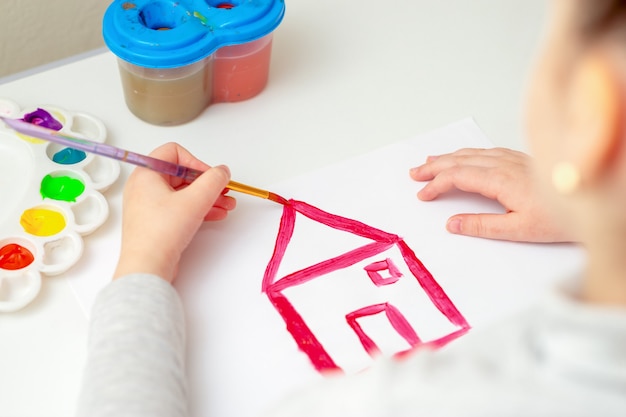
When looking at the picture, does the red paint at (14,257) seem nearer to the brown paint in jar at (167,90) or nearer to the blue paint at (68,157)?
the blue paint at (68,157)

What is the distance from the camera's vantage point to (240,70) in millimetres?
879

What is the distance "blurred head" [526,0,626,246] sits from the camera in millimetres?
352

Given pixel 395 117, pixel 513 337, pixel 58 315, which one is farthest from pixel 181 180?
pixel 513 337

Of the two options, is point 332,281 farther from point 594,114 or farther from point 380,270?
point 594,114

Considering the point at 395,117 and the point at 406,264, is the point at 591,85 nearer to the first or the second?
the point at 406,264

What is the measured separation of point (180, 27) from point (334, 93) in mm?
211

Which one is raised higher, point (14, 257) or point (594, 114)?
point (594, 114)

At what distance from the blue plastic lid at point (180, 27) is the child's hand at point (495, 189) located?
243mm

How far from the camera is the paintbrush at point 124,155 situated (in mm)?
677

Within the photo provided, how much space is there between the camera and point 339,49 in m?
0.99

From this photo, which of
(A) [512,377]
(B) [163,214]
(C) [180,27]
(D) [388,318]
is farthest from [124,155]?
(A) [512,377]

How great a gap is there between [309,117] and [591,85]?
1.86ft

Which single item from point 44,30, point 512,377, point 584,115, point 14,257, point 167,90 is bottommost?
point 44,30

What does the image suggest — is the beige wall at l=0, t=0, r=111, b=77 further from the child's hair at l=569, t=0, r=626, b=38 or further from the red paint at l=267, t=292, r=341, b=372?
the child's hair at l=569, t=0, r=626, b=38
